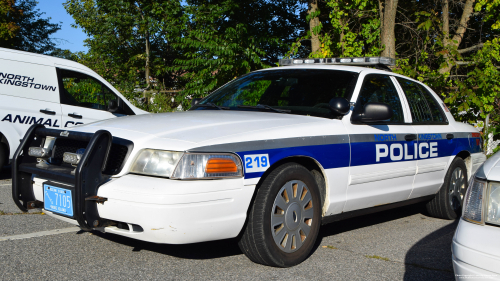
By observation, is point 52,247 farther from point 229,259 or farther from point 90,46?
point 90,46

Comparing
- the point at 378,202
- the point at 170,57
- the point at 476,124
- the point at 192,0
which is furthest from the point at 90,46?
the point at 378,202

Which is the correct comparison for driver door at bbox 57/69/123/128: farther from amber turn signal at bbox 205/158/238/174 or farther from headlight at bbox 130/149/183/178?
amber turn signal at bbox 205/158/238/174

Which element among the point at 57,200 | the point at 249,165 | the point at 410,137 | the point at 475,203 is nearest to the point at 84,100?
the point at 57,200

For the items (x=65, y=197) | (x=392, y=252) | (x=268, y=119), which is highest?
(x=268, y=119)

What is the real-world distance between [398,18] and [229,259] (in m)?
10.5

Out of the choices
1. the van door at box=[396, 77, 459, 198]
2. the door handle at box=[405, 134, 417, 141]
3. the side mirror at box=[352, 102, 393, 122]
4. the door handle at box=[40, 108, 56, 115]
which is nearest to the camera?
the side mirror at box=[352, 102, 393, 122]

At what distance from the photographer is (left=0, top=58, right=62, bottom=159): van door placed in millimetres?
6945

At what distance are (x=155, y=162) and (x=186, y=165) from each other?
0.72 ft

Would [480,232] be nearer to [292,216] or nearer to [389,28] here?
[292,216]

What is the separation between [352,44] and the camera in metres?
11.7

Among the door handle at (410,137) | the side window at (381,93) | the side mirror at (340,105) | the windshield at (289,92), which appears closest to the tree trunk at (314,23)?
the side window at (381,93)

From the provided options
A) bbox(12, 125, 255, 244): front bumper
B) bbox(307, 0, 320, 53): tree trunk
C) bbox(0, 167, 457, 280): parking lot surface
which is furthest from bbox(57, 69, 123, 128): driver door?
bbox(307, 0, 320, 53): tree trunk

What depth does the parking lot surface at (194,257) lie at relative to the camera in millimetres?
3389

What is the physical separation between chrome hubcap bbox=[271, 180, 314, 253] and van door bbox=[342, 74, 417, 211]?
0.55 m
